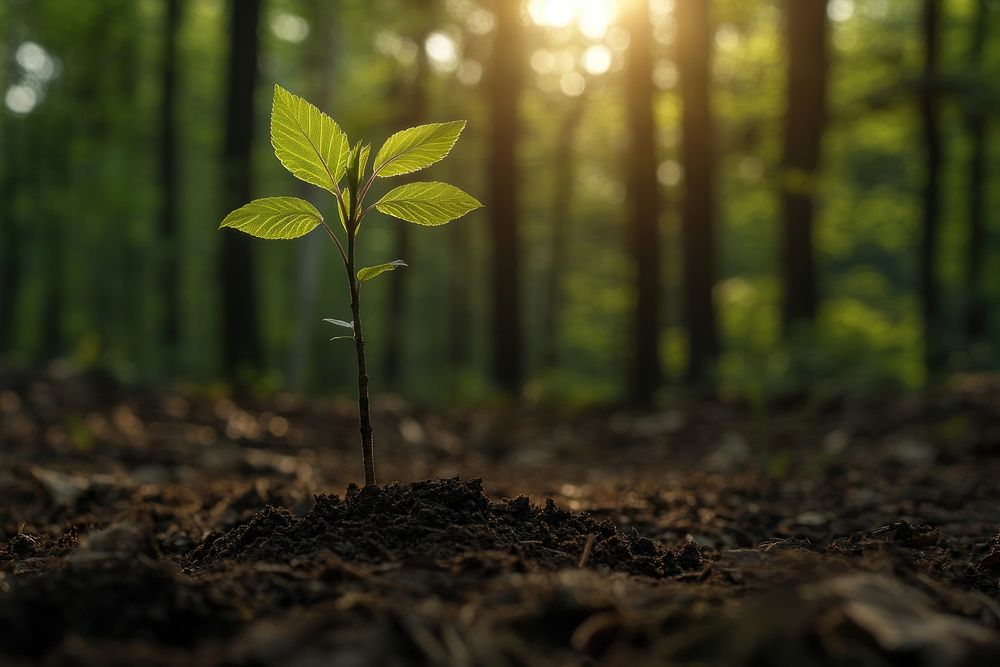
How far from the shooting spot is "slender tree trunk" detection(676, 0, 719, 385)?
11.9 meters

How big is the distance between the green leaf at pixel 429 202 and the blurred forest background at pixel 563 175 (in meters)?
6.63

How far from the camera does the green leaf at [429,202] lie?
2.37 metres

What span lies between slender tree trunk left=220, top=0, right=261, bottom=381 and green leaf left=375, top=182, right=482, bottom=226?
8309 mm

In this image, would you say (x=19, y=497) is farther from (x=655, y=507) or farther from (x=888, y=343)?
(x=888, y=343)

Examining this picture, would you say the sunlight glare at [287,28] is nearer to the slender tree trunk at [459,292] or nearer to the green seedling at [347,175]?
the slender tree trunk at [459,292]

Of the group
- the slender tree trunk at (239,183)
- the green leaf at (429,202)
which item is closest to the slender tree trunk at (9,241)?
the slender tree trunk at (239,183)

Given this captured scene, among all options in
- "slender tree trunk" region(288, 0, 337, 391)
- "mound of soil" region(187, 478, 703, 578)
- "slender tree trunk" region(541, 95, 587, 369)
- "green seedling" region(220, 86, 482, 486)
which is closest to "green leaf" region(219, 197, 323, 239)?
"green seedling" region(220, 86, 482, 486)

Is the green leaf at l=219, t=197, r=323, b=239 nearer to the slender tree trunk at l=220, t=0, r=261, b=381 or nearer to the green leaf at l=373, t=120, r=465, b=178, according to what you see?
the green leaf at l=373, t=120, r=465, b=178

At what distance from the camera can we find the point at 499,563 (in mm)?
2045

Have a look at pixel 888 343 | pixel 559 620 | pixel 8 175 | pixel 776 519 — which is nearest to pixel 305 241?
pixel 888 343

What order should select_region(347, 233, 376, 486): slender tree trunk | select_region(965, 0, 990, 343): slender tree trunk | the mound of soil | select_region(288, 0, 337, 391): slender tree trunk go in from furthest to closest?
select_region(965, 0, 990, 343): slender tree trunk < select_region(288, 0, 337, 391): slender tree trunk < select_region(347, 233, 376, 486): slender tree trunk < the mound of soil

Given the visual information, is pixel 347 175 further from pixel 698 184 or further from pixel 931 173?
pixel 931 173

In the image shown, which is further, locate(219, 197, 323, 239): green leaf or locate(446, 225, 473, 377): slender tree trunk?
locate(446, 225, 473, 377): slender tree trunk

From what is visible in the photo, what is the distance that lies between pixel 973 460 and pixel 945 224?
21.0 metres
